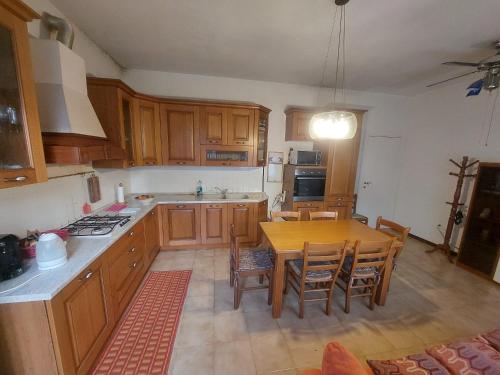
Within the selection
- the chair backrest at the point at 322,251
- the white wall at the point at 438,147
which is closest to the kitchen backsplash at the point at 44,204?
the chair backrest at the point at 322,251

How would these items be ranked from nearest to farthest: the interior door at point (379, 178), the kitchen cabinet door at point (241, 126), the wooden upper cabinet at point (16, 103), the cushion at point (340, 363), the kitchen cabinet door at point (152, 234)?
the cushion at point (340, 363) → the wooden upper cabinet at point (16, 103) → the kitchen cabinet door at point (152, 234) → the kitchen cabinet door at point (241, 126) → the interior door at point (379, 178)

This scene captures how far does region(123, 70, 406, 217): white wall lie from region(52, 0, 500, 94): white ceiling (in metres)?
0.24

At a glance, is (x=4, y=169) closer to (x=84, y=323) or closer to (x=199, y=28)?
(x=84, y=323)

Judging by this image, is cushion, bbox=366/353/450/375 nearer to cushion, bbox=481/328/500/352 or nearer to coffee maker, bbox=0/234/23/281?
cushion, bbox=481/328/500/352

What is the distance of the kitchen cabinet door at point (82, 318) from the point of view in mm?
1157

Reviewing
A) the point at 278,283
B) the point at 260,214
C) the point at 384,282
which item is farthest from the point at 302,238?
the point at 260,214

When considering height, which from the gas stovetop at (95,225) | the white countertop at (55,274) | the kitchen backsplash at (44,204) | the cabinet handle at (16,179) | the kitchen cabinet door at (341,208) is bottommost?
the kitchen cabinet door at (341,208)

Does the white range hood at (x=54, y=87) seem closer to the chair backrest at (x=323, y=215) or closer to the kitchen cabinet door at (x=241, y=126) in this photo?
the kitchen cabinet door at (x=241, y=126)

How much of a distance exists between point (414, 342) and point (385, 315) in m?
0.31

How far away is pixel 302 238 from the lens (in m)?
2.04

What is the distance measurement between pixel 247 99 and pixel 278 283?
292 cm

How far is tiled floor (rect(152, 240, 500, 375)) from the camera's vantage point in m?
1.60

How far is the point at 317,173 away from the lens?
353 centimetres

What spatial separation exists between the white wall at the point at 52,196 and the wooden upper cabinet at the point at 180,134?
32.8 inches
